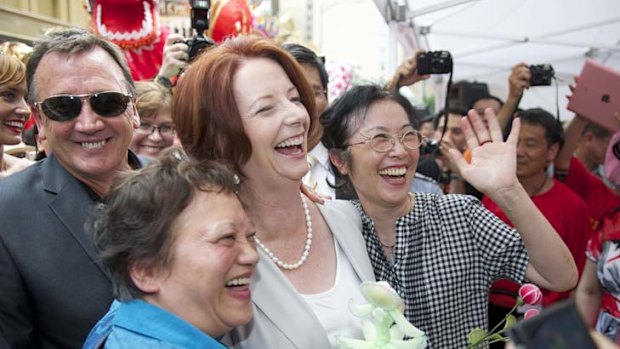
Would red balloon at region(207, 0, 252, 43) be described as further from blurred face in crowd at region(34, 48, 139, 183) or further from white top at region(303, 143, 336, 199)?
blurred face in crowd at region(34, 48, 139, 183)

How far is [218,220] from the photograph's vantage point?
4.73 ft

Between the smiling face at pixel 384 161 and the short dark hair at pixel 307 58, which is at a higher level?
the short dark hair at pixel 307 58

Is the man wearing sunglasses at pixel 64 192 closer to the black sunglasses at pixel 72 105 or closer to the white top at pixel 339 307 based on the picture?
the black sunglasses at pixel 72 105

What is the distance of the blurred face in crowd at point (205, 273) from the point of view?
1409 mm

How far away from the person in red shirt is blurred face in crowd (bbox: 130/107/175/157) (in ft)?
5.98

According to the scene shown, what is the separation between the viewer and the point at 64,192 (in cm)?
181

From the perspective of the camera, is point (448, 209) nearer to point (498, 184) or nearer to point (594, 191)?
A: point (498, 184)

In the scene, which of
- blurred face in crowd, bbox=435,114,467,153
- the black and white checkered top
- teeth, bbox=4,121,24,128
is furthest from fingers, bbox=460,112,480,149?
blurred face in crowd, bbox=435,114,467,153

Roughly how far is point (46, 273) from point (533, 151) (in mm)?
2901

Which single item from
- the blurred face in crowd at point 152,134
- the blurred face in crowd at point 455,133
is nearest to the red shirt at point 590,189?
the blurred face in crowd at point 455,133

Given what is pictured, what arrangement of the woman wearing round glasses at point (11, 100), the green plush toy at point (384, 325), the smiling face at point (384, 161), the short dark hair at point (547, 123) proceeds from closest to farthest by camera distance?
the green plush toy at point (384, 325) → the smiling face at point (384, 161) → the woman wearing round glasses at point (11, 100) → the short dark hair at point (547, 123)

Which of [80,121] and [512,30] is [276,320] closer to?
[80,121]

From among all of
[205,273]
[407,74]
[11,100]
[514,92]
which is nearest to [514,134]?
[205,273]

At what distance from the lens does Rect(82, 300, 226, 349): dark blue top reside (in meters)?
1.35
